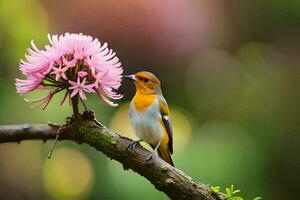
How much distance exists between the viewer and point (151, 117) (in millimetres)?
982

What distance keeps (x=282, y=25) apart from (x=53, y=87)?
54.2 inches

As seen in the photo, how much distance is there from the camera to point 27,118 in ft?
5.41

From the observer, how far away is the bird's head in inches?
36.1

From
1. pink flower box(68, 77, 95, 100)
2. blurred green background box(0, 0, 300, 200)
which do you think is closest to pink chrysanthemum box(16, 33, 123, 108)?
pink flower box(68, 77, 95, 100)

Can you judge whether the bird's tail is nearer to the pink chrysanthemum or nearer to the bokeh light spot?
the pink chrysanthemum

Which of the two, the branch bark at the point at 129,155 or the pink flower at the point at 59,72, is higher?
the pink flower at the point at 59,72

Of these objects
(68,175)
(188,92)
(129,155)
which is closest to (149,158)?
(129,155)

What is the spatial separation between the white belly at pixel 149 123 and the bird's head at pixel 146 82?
28 millimetres

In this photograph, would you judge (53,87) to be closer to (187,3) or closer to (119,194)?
(119,194)

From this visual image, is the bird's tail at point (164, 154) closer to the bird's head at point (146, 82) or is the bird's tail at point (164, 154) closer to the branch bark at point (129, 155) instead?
the bird's head at point (146, 82)

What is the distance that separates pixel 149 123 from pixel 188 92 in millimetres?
948

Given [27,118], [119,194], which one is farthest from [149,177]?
[27,118]

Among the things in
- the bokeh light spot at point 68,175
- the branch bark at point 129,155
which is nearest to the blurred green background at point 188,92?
the bokeh light spot at point 68,175

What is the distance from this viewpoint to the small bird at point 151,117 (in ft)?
3.13
